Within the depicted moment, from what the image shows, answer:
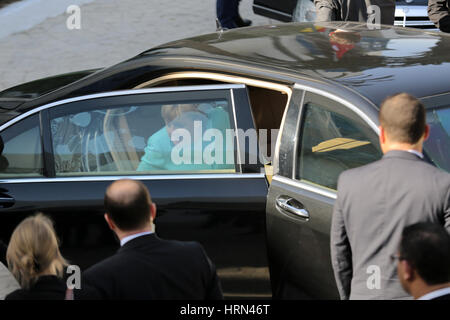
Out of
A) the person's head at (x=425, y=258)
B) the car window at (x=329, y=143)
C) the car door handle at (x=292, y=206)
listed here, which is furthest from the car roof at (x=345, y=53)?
the person's head at (x=425, y=258)

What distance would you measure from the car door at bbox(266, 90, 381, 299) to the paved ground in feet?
20.0

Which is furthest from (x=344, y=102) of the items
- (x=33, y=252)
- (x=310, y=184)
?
(x=33, y=252)

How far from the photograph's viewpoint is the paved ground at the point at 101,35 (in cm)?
995

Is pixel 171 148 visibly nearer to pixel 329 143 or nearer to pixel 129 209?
pixel 329 143

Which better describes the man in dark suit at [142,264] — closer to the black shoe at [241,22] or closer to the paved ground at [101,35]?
the paved ground at [101,35]

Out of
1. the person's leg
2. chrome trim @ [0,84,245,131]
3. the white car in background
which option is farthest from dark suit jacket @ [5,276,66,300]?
the person's leg

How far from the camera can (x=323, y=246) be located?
146 inches

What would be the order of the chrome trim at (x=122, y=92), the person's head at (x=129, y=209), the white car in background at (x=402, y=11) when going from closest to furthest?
the person's head at (x=129, y=209), the chrome trim at (x=122, y=92), the white car in background at (x=402, y=11)

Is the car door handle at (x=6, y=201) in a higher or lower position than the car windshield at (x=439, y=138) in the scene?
lower

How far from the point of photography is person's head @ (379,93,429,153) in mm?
3107

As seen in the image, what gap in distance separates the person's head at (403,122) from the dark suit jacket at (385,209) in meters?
0.05

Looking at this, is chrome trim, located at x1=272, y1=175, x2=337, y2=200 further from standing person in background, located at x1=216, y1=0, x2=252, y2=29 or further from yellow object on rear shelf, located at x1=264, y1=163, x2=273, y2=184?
standing person in background, located at x1=216, y1=0, x2=252, y2=29

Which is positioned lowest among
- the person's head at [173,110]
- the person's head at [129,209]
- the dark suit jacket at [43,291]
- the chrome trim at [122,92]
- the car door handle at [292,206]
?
the dark suit jacket at [43,291]

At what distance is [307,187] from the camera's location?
3834 millimetres
